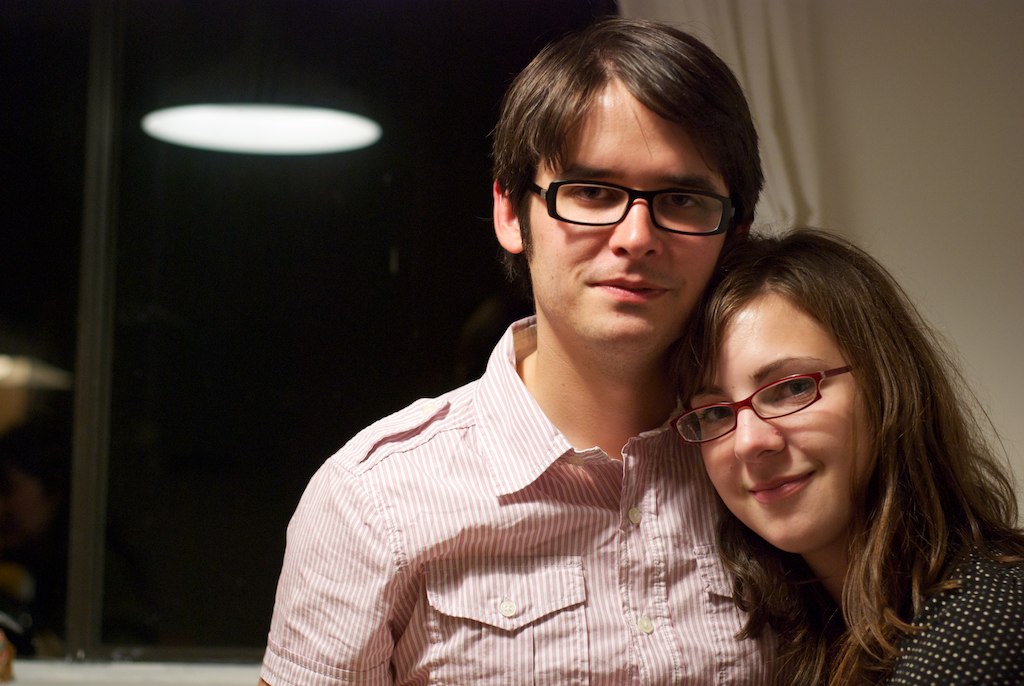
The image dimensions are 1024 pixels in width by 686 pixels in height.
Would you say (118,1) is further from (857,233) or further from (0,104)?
(857,233)

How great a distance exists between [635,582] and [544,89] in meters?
0.78

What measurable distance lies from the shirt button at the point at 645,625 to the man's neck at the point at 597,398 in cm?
27

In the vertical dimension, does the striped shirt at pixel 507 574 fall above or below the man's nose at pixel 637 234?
below

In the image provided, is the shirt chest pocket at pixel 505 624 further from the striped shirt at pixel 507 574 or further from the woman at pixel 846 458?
the woman at pixel 846 458

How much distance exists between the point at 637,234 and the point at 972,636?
674mm

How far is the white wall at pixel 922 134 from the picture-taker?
8.10 feet

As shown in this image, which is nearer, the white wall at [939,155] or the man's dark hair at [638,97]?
the man's dark hair at [638,97]

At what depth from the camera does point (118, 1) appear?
9.46 feet

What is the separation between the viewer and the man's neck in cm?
154

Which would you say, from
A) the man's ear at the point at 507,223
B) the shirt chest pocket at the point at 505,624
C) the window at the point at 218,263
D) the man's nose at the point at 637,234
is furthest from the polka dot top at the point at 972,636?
the window at the point at 218,263

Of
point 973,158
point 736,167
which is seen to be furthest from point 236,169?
point 973,158

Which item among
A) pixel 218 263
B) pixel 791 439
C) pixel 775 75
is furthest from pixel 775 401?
pixel 218 263

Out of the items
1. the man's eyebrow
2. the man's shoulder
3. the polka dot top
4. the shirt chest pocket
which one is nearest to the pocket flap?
the shirt chest pocket

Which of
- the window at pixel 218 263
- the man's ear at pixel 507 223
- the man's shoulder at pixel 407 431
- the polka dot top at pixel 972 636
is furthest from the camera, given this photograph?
Result: the window at pixel 218 263
